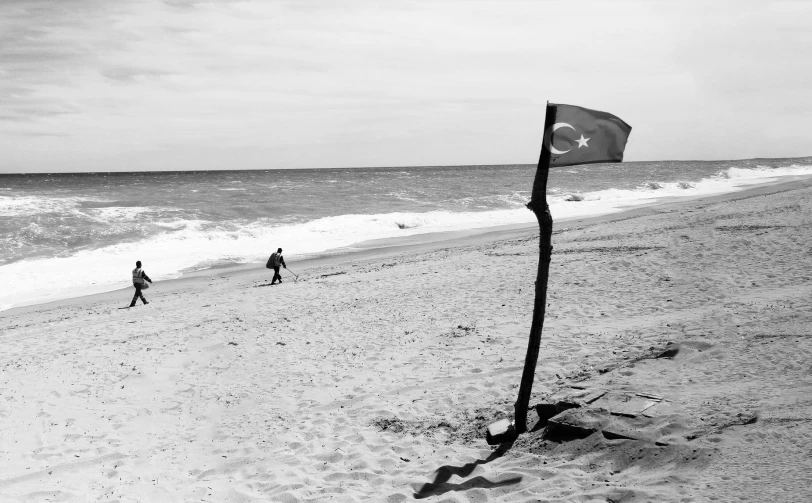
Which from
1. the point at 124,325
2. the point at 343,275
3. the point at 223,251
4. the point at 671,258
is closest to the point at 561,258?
the point at 671,258

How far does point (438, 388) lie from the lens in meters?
7.98

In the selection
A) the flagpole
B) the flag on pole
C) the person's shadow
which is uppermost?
the flag on pole

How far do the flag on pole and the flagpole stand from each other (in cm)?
5

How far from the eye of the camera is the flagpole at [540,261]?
18.5 feet

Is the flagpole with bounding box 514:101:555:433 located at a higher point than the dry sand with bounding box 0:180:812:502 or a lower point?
higher

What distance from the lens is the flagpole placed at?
564 cm

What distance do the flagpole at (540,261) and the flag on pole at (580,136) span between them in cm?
5

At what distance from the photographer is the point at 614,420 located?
19.2ft

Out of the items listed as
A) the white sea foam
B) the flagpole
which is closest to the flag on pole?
the flagpole

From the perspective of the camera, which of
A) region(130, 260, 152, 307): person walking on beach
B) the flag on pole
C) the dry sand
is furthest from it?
region(130, 260, 152, 307): person walking on beach

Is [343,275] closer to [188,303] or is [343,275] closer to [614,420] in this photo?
[188,303]

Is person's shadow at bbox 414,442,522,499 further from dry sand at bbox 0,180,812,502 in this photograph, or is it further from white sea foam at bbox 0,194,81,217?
white sea foam at bbox 0,194,81,217

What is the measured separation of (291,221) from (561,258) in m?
21.6

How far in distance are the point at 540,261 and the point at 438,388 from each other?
254cm
